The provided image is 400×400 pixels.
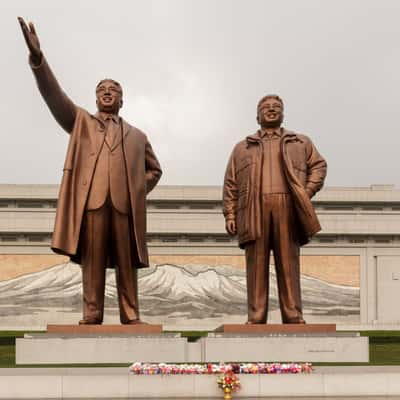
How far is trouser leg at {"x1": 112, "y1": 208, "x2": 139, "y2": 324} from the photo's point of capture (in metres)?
9.04

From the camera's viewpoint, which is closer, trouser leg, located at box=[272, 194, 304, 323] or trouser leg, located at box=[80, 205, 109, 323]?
trouser leg, located at box=[80, 205, 109, 323]

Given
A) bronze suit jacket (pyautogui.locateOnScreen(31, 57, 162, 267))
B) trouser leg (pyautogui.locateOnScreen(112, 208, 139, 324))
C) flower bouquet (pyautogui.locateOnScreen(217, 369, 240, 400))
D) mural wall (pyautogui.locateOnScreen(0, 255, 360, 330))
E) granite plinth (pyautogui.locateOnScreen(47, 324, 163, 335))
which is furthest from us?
mural wall (pyautogui.locateOnScreen(0, 255, 360, 330))

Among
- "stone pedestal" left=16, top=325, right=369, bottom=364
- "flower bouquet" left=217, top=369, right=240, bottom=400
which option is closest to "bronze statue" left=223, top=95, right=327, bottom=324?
"stone pedestal" left=16, top=325, right=369, bottom=364

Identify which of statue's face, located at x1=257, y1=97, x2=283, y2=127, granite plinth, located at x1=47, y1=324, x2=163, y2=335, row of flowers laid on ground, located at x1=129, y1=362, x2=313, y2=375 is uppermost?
statue's face, located at x1=257, y1=97, x2=283, y2=127

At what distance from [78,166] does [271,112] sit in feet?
7.29

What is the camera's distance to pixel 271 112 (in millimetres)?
9641

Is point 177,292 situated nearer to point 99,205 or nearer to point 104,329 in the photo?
point 99,205

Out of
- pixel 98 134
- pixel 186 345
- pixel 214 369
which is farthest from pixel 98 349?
pixel 98 134

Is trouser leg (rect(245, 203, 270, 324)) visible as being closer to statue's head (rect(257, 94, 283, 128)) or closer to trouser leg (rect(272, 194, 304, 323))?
trouser leg (rect(272, 194, 304, 323))

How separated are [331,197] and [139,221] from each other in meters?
29.4

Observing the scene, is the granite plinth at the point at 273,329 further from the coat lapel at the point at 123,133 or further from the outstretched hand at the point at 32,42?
the outstretched hand at the point at 32,42

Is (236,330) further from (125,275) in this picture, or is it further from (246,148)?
(246,148)

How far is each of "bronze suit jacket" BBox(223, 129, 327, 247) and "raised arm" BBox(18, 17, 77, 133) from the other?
1893 millimetres

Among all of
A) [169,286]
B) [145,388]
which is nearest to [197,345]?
[145,388]
